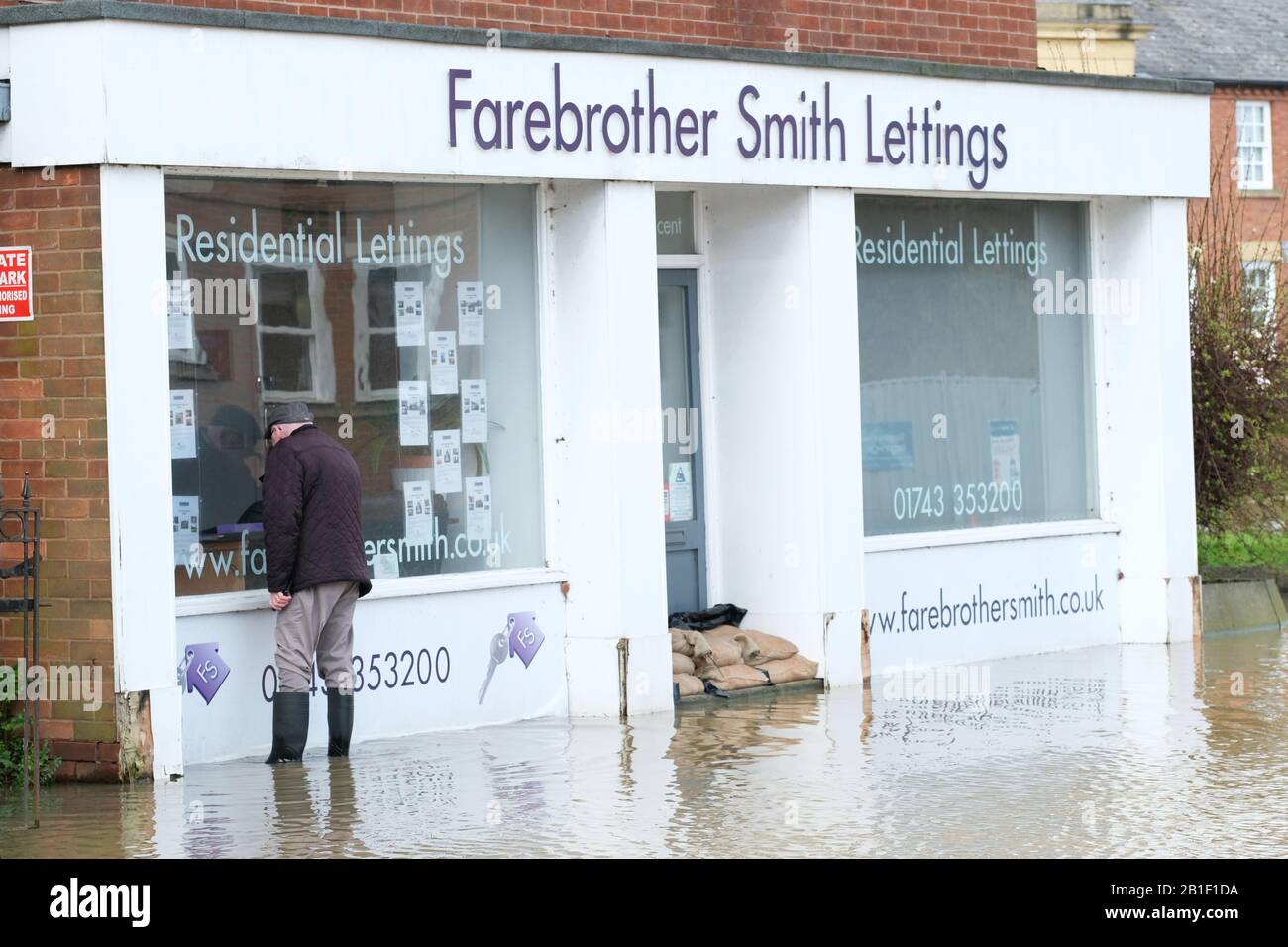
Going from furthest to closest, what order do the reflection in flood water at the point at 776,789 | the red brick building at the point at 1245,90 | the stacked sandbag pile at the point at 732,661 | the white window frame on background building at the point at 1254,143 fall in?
the white window frame on background building at the point at 1254,143 < the red brick building at the point at 1245,90 < the stacked sandbag pile at the point at 732,661 < the reflection in flood water at the point at 776,789

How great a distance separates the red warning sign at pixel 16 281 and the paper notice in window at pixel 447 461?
246 cm

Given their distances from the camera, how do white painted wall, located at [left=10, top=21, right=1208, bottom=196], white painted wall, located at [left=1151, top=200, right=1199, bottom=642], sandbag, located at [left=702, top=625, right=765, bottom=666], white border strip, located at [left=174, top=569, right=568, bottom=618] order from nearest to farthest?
1. white painted wall, located at [left=10, top=21, right=1208, bottom=196]
2. white border strip, located at [left=174, top=569, right=568, bottom=618]
3. sandbag, located at [left=702, top=625, right=765, bottom=666]
4. white painted wall, located at [left=1151, top=200, right=1199, bottom=642]

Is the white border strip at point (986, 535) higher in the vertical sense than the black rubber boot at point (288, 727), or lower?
higher

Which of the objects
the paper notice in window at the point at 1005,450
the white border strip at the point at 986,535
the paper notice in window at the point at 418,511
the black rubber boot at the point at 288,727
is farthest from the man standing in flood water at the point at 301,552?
the paper notice in window at the point at 1005,450

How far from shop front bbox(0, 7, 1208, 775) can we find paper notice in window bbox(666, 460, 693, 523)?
0.02 m

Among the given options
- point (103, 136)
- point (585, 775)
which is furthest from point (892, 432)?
point (103, 136)

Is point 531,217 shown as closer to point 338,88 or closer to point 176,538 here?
point 338,88

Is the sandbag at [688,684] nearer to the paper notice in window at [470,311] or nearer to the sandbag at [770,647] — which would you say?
the sandbag at [770,647]

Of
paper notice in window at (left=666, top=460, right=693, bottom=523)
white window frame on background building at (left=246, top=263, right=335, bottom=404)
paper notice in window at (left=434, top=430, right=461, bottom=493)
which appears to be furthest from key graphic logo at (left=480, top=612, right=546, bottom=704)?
white window frame on background building at (left=246, top=263, right=335, bottom=404)

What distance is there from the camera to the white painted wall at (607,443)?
11484 mm

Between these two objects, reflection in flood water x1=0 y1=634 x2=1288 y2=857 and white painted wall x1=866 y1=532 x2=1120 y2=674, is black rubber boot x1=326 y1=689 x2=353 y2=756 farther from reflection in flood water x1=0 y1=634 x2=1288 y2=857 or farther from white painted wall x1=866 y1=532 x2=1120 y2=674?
white painted wall x1=866 y1=532 x2=1120 y2=674

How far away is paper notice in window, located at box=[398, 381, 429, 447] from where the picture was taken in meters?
11.2

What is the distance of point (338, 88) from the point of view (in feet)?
33.9

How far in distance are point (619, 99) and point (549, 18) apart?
2.12 feet
